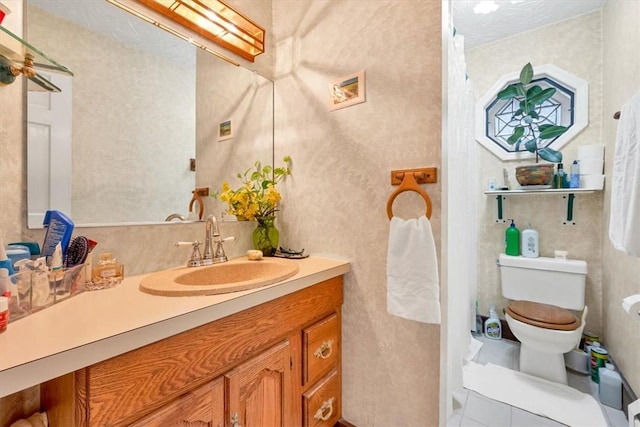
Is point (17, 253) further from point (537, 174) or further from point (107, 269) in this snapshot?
point (537, 174)

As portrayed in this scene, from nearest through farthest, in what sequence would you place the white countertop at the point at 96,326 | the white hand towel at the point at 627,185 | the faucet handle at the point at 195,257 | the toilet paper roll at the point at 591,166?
A: the white countertop at the point at 96,326 → the white hand towel at the point at 627,185 → the faucet handle at the point at 195,257 → the toilet paper roll at the point at 591,166

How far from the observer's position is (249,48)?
56.5 inches

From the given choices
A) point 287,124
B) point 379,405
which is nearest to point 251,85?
point 287,124

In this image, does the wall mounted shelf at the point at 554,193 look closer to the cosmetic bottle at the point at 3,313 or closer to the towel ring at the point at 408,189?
the towel ring at the point at 408,189

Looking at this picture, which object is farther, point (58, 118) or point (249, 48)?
point (249, 48)

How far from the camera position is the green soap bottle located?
83.7 inches

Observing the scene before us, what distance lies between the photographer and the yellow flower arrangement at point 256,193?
4.36 ft

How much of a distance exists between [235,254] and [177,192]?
40cm

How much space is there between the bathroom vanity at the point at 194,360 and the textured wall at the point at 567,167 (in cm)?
181

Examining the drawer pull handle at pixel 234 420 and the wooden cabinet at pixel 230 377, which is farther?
the drawer pull handle at pixel 234 420

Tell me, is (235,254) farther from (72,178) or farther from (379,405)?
(379,405)

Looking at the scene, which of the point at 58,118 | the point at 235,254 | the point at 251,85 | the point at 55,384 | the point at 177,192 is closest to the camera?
the point at 55,384

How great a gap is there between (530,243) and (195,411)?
2.39 meters

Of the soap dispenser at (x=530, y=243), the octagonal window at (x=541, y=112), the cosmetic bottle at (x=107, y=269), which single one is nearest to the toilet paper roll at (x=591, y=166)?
the octagonal window at (x=541, y=112)
